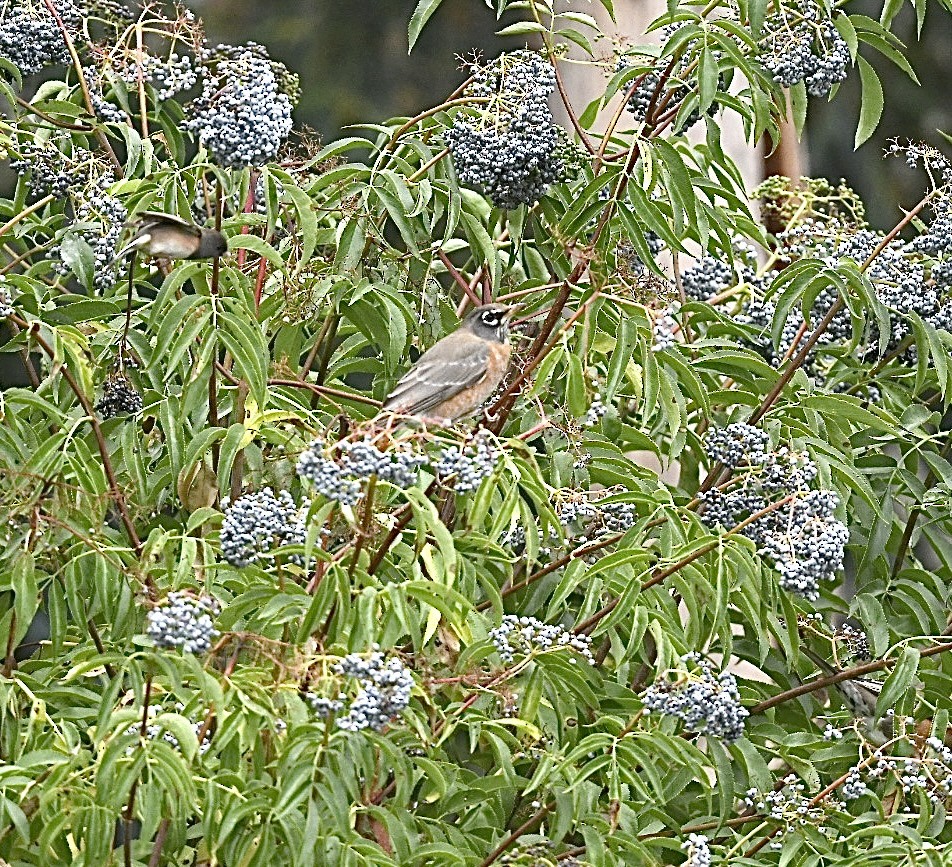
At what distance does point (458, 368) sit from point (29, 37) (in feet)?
3.52

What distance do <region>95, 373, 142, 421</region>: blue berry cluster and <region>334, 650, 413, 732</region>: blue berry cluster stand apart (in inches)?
37.4

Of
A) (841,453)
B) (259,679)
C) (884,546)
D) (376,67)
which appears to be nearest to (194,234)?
(259,679)

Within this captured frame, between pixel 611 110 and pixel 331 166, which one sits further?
pixel 611 110

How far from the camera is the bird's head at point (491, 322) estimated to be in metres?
3.09

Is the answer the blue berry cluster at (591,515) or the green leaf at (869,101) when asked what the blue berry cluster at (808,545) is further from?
the green leaf at (869,101)

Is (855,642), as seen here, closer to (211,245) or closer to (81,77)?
(211,245)

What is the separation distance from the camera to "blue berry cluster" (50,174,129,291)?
294 cm

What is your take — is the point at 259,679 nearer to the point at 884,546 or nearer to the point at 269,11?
the point at 884,546

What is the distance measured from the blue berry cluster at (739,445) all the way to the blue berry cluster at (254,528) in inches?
34.4

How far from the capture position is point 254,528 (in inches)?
91.7

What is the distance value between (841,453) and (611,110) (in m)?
2.08

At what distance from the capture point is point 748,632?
3152 millimetres

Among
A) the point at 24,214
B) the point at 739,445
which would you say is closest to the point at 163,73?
the point at 24,214

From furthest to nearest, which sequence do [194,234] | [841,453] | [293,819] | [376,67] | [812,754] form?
[376,67] < [841,453] < [812,754] < [194,234] < [293,819]
